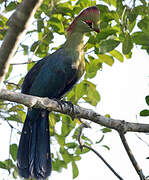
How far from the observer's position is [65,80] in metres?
2.95

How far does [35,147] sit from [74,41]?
972mm

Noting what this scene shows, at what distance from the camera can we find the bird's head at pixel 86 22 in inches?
107

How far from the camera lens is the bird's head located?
2.72 metres

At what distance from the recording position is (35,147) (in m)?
3.00

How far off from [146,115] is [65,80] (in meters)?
0.91

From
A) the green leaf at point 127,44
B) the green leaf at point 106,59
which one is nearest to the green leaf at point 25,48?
the green leaf at point 106,59

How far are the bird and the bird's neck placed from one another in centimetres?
1

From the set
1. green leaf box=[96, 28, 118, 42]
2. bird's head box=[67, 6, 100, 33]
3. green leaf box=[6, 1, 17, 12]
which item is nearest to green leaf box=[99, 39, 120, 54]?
green leaf box=[96, 28, 118, 42]

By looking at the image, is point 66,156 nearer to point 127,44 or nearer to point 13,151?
point 13,151

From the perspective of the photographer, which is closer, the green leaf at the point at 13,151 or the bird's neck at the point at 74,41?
the green leaf at the point at 13,151

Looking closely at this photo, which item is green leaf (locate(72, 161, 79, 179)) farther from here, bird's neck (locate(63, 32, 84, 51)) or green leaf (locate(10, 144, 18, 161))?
bird's neck (locate(63, 32, 84, 51))

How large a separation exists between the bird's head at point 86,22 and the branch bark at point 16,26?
1.22m

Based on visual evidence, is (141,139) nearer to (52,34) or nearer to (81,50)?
(81,50)

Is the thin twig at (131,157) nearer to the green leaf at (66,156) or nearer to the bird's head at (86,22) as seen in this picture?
the green leaf at (66,156)
